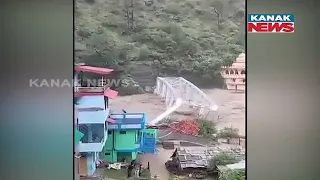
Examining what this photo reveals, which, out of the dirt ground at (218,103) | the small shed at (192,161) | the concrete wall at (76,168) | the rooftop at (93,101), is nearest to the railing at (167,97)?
the dirt ground at (218,103)

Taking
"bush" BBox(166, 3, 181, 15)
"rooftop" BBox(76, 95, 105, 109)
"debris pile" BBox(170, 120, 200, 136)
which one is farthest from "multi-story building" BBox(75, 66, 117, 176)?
"bush" BBox(166, 3, 181, 15)

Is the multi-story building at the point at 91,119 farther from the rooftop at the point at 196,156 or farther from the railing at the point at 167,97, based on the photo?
the rooftop at the point at 196,156

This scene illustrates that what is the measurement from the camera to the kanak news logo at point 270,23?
274 cm

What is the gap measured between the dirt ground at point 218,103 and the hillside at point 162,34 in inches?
5.9

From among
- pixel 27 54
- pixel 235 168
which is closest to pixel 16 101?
pixel 27 54

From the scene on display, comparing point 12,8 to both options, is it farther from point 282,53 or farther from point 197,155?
point 282,53

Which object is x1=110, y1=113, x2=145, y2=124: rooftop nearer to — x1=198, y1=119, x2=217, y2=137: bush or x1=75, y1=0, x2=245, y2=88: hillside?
x1=75, y1=0, x2=245, y2=88: hillside

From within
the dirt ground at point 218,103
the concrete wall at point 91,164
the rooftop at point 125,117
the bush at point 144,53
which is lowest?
the concrete wall at point 91,164

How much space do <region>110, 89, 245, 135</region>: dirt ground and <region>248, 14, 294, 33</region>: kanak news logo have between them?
17.5 inches

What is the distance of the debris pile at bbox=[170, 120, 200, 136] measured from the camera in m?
2.73

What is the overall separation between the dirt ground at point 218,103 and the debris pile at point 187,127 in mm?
110

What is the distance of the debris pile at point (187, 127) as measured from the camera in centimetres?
273

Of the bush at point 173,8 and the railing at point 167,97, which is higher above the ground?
the bush at point 173,8

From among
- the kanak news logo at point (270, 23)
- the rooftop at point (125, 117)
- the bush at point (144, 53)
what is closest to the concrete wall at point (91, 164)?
the rooftop at point (125, 117)
